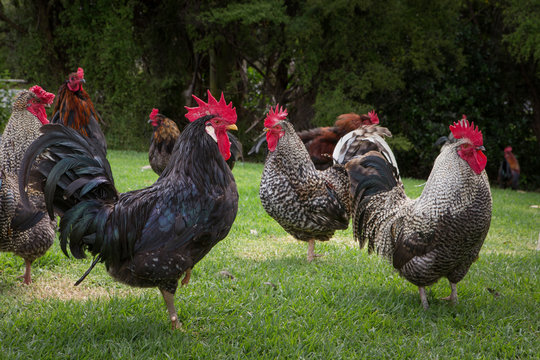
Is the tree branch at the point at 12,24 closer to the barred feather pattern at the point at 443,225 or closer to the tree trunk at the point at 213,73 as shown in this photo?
the tree trunk at the point at 213,73

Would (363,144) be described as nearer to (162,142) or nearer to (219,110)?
(219,110)

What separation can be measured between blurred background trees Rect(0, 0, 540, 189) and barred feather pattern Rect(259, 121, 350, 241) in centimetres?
845

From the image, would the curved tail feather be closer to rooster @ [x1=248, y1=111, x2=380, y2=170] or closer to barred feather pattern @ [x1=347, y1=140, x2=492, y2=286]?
barred feather pattern @ [x1=347, y1=140, x2=492, y2=286]

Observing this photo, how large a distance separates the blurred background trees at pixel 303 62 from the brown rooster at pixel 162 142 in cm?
655

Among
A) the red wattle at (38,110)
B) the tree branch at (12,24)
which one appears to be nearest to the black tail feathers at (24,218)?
the red wattle at (38,110)

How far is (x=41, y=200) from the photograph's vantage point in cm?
400

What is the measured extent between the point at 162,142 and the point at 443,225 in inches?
207

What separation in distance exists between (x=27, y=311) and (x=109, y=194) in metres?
1.21

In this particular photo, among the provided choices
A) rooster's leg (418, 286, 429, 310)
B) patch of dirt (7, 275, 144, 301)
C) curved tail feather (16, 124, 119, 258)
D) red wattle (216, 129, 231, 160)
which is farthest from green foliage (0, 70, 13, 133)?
rooster's leg (418, 286, 429, 310)

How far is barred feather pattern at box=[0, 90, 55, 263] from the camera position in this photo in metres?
3.74

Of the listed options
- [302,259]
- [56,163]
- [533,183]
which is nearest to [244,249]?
[302,259]

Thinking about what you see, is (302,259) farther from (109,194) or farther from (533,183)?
(533,183)

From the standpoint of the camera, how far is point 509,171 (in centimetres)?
1397

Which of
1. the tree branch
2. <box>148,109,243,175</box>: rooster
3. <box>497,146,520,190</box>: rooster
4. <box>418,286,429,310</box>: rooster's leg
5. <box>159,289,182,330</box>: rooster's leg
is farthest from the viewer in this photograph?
the tree branch
